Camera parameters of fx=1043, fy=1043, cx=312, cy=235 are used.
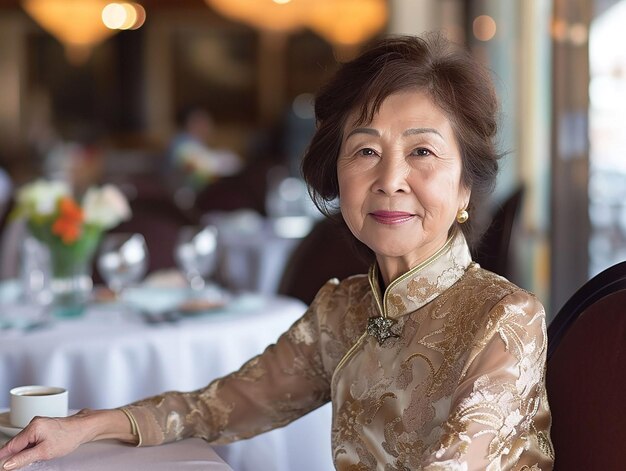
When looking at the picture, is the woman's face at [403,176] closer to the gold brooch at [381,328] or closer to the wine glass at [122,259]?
the gold brooch at [381,328]

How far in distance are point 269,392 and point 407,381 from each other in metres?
0.40

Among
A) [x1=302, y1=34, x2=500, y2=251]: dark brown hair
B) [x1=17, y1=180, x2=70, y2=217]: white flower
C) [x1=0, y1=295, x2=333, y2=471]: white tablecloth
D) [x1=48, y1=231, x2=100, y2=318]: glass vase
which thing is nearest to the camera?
[x1=302, y1=34, x2=500, y2=251]: dark brown hair

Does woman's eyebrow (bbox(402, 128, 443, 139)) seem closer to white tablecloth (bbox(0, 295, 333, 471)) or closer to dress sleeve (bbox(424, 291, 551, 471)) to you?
dress sleeve (bbox(424, 291, 551, 471))

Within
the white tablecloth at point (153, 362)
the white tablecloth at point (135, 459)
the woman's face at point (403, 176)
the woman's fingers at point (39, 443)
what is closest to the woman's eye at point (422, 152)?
the woman's face at point (403, 176)

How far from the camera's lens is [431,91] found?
1565 mm

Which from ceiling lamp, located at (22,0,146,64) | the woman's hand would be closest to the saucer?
the woman's hand

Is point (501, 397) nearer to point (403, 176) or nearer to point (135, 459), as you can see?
point (403, 176)

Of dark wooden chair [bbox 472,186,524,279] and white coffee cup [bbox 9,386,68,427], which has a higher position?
white coffee cup [bbox 9,386,68,427]

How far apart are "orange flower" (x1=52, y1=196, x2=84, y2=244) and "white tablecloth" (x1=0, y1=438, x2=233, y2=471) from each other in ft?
4.78

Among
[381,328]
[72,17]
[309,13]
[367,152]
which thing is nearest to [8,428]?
[381,328]

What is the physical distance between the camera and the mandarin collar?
1.58 meters

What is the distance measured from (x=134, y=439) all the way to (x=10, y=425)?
0.68 feet

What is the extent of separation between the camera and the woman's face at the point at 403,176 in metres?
1.54

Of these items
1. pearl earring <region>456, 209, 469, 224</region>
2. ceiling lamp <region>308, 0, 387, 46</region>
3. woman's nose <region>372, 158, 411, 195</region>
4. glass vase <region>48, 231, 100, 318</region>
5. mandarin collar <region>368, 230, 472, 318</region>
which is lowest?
glass vase <region>48, 231, 100, 318</region>
